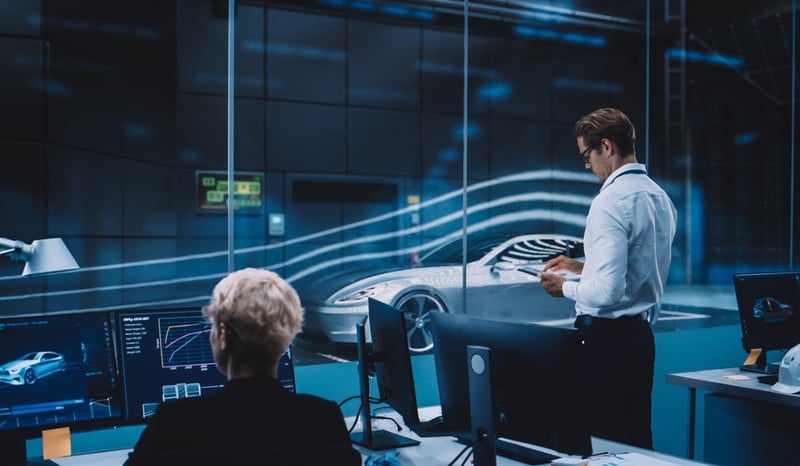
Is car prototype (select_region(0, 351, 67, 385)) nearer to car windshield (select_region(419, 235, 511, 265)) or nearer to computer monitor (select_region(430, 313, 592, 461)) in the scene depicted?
computer monitor (select_region(430, 313, 592, 461))

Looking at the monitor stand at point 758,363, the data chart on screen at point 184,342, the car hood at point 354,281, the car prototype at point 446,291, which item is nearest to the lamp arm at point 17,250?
the data chart on screen at point 184,342

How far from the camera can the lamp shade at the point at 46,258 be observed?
1869 millimetres

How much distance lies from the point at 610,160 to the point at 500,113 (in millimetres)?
6857

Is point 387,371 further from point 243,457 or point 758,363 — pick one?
point 758,363

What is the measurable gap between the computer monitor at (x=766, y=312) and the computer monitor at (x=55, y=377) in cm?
248

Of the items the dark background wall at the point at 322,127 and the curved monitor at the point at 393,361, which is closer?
the curved monitor at the point at 393,361

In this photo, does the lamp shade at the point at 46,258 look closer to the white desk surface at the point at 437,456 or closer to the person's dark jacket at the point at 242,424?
the white desk surface at the point at 437,456

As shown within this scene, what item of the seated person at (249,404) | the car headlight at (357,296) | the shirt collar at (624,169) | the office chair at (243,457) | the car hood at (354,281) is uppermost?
the shirt collar at (624,169)

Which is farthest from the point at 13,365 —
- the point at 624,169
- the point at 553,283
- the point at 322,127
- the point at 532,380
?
the point at 322,127

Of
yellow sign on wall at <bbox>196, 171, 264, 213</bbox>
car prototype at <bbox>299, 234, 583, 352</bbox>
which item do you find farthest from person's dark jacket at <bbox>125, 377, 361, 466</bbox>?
yellow sign on wall at <bbox>196, 171, 264, 213</bbox>

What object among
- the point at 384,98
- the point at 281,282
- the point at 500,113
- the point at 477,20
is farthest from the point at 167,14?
the point at 281,282

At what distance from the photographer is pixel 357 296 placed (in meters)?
4.96

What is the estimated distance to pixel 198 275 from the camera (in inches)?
306

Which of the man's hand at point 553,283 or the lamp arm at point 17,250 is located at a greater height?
the lamp arm at point 17,250
